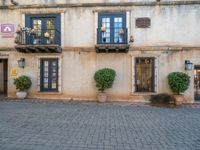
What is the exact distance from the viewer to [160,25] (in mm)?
15711

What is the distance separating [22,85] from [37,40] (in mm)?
3038

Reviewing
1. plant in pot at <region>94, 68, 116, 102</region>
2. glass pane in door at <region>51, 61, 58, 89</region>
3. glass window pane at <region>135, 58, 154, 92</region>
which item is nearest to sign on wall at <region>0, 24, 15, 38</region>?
glass pane in door at <region>51, 61, 58, 89</region>

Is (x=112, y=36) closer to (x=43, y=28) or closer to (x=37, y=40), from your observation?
(x=43, y=28)

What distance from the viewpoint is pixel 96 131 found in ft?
26.4

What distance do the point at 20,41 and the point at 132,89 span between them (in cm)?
766

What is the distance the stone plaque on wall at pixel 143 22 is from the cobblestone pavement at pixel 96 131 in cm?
665

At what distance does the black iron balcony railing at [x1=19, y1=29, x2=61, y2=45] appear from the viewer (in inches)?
635

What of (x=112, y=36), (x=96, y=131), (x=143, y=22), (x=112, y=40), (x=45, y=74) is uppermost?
(x=143, y=22)

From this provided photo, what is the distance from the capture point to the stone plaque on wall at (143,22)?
15742mm

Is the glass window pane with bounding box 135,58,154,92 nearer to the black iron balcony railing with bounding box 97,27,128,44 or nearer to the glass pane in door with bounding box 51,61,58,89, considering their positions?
the black iron balcony railing with bounding box 97,27,128,44

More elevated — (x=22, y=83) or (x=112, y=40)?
(x=112, y=40)

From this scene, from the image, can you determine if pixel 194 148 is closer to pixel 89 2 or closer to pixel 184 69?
pixel 184 69

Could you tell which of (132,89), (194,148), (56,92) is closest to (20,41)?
(56,92)

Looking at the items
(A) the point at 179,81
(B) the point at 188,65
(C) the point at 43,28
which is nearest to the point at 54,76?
(C) the point at 43,28
